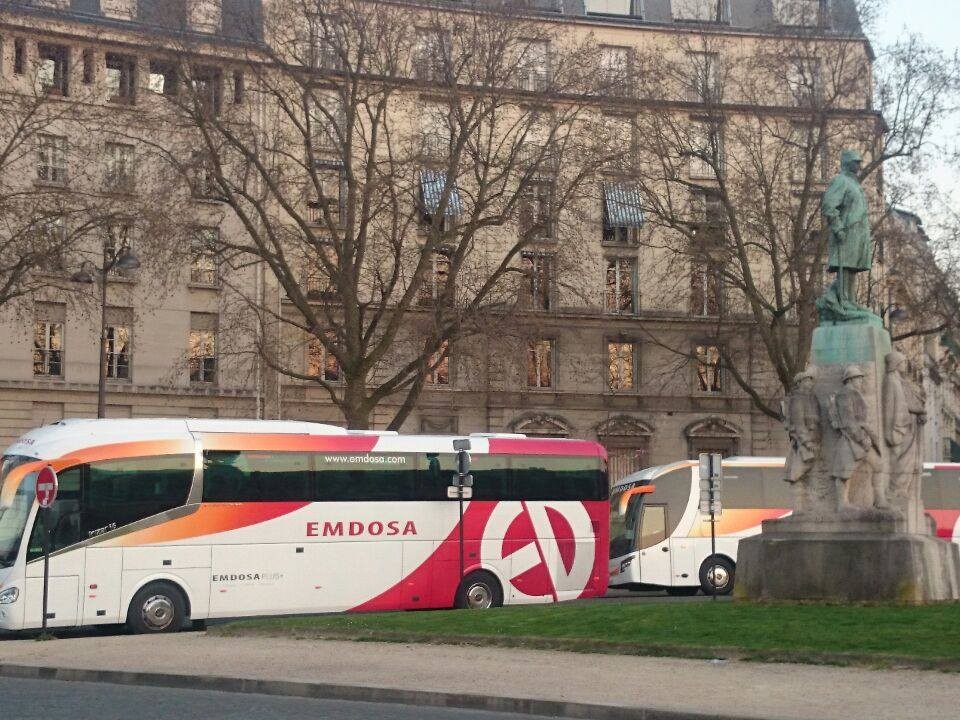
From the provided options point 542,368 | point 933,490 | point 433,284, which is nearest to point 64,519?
point 933,490

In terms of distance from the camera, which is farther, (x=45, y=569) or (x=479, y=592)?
(x=479, y=592)

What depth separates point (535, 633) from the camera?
1912cm

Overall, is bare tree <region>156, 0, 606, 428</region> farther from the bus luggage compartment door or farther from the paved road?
the paved road

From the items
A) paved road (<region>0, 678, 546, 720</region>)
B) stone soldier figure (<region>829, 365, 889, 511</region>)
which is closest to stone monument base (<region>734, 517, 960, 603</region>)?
stone soldier figure (<region>829, 365, 889, 511</region>)

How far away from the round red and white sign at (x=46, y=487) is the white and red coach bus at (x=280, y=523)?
0.66 meters

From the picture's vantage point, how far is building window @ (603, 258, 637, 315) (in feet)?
183

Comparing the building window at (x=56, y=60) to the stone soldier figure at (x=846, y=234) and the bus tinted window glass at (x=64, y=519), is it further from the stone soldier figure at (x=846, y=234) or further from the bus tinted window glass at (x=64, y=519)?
the stone soldier figure at (x=846, y=234)

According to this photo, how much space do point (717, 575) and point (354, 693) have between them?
21076 millimetres

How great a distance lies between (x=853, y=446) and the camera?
19828mm

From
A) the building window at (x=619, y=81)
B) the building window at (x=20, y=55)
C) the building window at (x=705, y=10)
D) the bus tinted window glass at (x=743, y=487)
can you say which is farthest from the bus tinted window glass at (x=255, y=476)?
the building window at (x=705, y=10)

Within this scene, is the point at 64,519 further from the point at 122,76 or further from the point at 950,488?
the point at 122,76

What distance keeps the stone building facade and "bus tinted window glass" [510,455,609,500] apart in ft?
48.2

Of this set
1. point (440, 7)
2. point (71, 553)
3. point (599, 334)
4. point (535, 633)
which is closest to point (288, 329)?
point (599, 334)

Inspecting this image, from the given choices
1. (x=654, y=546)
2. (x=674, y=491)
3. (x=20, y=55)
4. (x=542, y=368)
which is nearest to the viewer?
(x=654, y=546)
